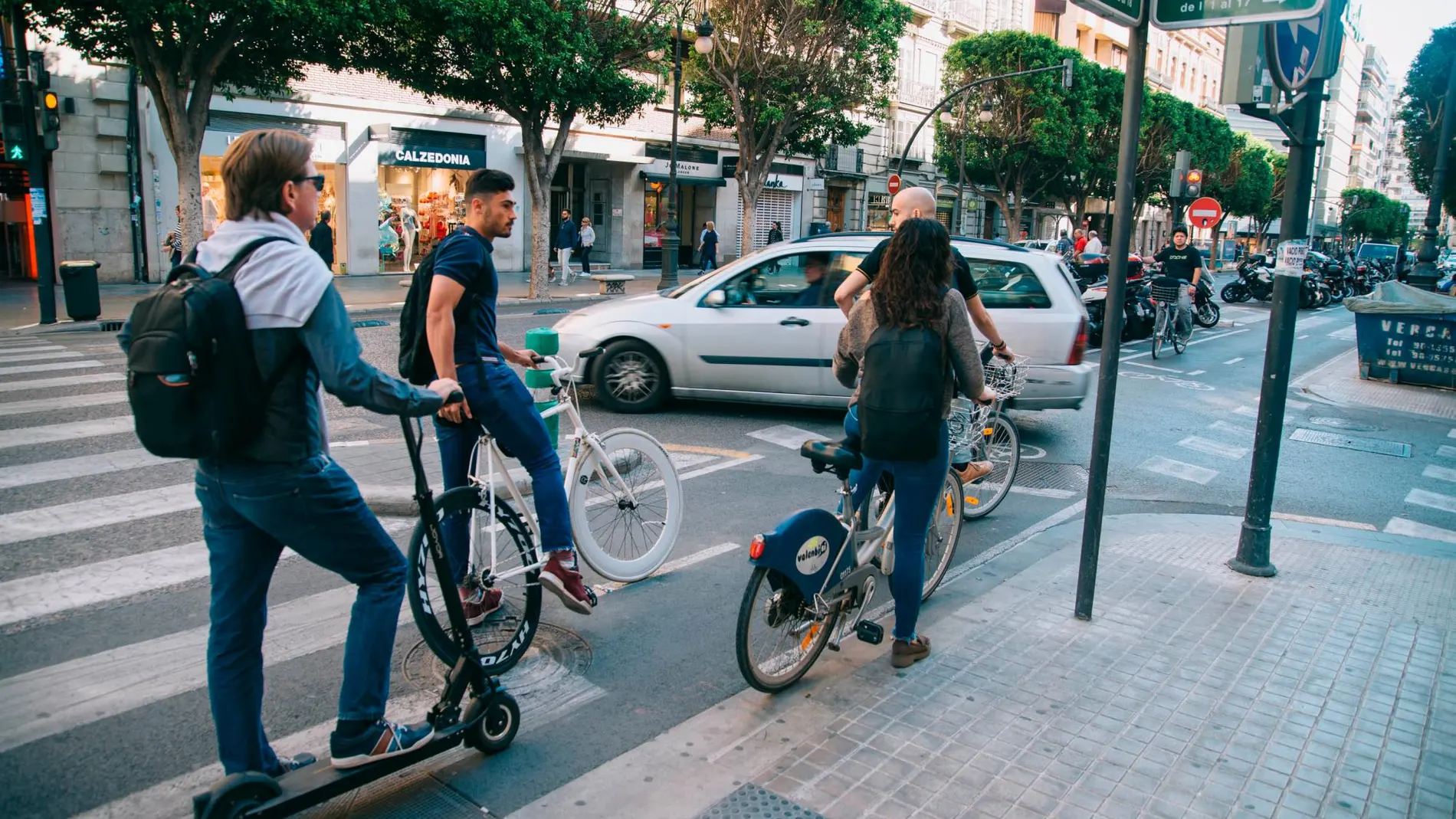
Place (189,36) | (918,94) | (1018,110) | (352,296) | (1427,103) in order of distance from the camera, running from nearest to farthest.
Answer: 1. (189,36)
2. (352,296)
3. (1427,103)
4. (1018,110)
5. (918,94)

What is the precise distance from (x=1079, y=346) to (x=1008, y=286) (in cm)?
80

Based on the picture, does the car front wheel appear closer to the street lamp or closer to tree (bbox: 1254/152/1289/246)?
the street lamp

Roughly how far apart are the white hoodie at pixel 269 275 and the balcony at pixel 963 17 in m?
46.3

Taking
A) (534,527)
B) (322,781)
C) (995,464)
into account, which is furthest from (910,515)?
(995,464)

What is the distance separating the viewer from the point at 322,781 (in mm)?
2820

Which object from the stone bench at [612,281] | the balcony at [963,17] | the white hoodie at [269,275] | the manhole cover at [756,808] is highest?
the balcony at [963,17]

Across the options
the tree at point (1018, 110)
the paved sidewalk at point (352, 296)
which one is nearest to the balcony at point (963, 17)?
the tree at point (1018, 110)

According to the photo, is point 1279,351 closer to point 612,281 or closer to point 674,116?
point 612,281

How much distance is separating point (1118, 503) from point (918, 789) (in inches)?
184

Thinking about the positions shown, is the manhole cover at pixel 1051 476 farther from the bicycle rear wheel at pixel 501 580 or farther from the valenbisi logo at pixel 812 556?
the bicycle rear wheel at pixel 501 580

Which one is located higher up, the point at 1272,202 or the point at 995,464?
the point at 1272,202

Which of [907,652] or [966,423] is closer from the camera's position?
[907,652]

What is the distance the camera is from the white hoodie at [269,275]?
2.55 meters

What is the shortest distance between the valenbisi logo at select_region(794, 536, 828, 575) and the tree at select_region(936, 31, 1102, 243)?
3772 centimetres
